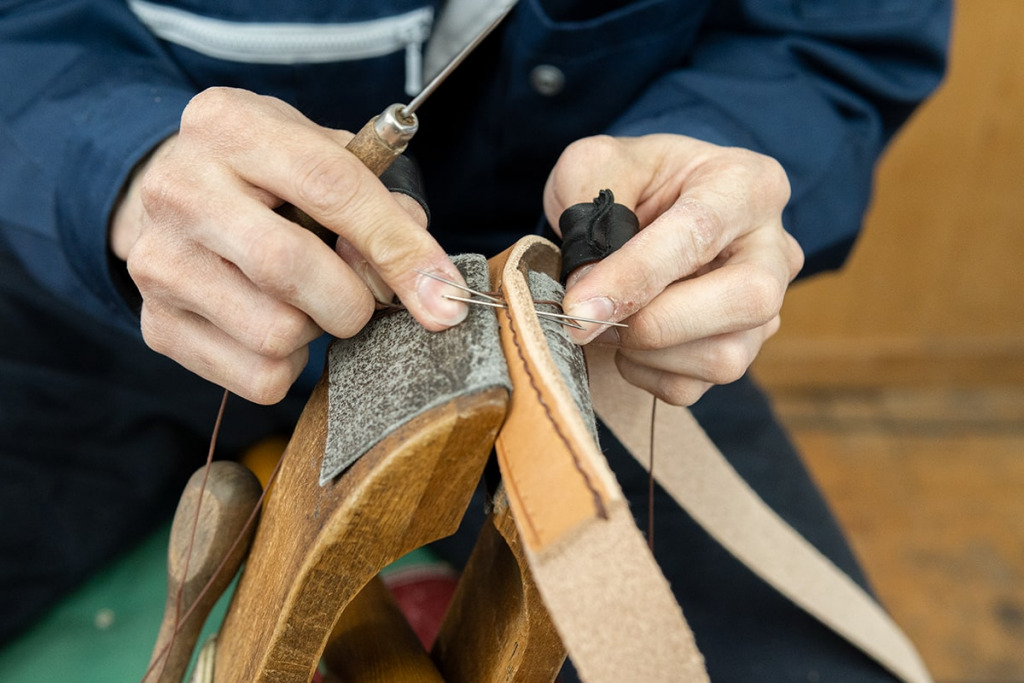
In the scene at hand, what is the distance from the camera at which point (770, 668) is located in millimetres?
1004

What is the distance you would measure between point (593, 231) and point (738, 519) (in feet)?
1.44

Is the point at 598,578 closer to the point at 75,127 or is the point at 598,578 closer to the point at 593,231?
the point at 593,231

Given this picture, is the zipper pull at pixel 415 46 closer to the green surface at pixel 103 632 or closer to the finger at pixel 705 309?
the finger at pixel 705 309

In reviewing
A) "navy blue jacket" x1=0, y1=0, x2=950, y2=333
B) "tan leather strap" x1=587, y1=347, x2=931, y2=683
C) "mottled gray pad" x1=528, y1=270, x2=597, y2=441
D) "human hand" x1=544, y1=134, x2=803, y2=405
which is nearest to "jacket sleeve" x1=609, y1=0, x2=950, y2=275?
"navy blue jacket" x1=0, y1=0, x2=950, y2=333

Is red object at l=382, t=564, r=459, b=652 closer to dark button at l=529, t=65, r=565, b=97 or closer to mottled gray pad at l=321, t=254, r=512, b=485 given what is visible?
mottled gray pad at l=321, t=254, r=512, b=485

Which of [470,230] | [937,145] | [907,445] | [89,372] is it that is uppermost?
[89,372]

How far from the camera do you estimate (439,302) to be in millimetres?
586

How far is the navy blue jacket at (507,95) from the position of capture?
882mm

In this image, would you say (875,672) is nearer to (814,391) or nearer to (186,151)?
(186,151)

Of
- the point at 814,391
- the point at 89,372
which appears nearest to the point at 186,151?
the point at 89,372

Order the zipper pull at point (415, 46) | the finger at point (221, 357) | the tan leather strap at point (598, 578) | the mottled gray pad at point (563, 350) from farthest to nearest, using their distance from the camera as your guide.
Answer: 1. the zipper pull at point (415, 46)
2. the finger at point (221, 357)
3. the mottled gray pad at point (563, 350)
4. the tan leather strap at point (598, 578)

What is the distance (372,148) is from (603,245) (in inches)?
8.2

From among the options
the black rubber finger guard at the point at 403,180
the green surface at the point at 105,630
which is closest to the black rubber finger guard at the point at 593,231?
the black rubber finger guard at the point at 403,180

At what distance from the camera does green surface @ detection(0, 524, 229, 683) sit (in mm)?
875
